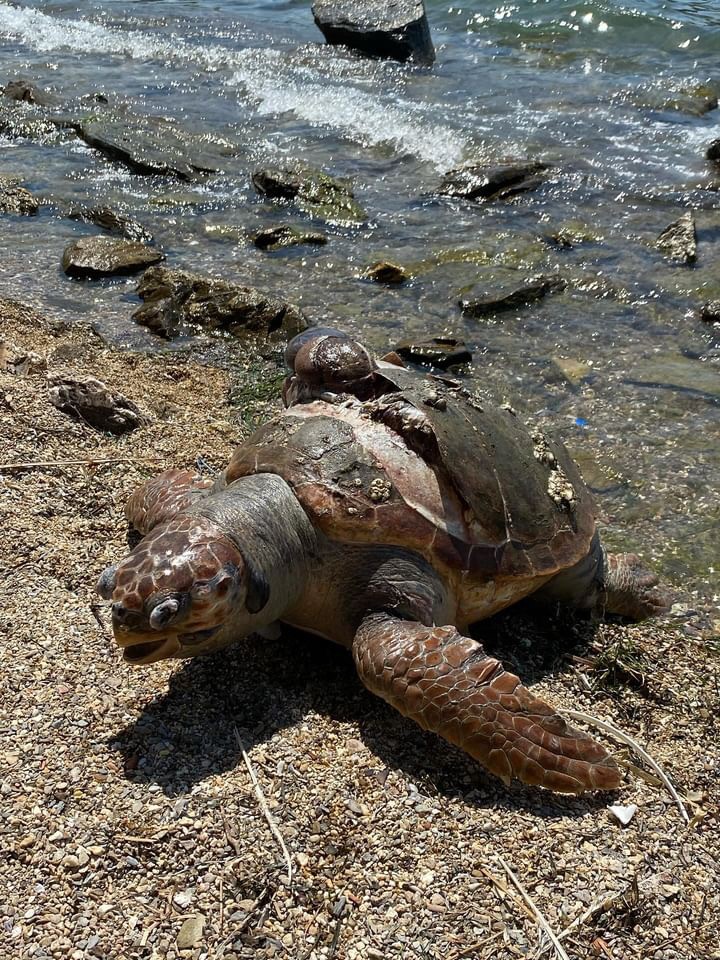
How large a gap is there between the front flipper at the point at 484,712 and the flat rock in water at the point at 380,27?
635 inches

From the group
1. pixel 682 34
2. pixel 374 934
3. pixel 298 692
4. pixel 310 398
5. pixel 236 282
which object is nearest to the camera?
pixel 374 934

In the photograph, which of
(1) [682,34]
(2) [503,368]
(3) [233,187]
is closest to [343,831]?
(2) [503,368]

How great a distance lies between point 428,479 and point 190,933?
76.6 inches

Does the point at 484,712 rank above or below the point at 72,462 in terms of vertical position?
above

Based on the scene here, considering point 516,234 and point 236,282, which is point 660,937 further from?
point 516,234

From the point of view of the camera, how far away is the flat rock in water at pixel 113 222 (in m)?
8.79

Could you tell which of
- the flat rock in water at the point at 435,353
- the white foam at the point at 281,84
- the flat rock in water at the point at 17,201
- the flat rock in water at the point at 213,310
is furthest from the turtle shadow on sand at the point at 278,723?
the white foam at the point at 281,84

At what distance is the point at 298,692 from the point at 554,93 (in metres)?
13.8

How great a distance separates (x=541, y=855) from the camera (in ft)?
9.10

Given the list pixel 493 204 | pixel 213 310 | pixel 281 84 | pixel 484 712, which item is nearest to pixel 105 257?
pixel 213 310

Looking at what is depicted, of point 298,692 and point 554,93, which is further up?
point 554,93

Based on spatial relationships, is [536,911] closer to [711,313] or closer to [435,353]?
[435,353]

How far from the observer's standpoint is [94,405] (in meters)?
5.10

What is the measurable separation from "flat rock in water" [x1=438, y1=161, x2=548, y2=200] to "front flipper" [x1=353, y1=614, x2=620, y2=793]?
815cm
